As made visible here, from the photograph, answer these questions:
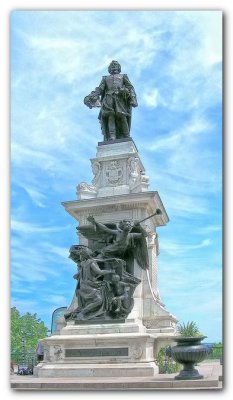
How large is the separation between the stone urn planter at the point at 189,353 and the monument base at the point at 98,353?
121 cm

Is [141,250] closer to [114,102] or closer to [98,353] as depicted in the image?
[98,353]

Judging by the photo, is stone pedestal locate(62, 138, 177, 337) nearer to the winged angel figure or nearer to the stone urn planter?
the winged angel figure

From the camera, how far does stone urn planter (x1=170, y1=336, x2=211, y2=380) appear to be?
1055cm

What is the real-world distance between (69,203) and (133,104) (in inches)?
147

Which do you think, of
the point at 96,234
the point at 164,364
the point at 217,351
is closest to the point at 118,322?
the point at 164,364

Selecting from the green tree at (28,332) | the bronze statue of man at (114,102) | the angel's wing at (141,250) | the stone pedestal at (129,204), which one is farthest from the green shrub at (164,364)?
the green tree at (28,332)

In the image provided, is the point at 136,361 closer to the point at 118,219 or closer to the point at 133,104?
the point at 118,219

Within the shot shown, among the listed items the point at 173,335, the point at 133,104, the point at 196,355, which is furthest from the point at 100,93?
the point at 196,355

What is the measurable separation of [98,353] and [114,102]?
291 inches

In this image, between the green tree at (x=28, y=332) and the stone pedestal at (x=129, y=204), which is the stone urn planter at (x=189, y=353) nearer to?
the stone pedestal at (x=129, y=204)

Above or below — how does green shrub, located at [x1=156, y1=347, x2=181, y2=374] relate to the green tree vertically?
above

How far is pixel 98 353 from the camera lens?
12.4 meters

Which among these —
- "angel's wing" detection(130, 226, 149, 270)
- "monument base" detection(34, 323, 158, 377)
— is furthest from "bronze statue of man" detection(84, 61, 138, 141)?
Answer: "monument base" detection(34, 323, 158, 377)
